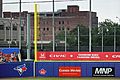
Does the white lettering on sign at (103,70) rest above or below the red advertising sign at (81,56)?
below

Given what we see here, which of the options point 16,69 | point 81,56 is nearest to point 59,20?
point 81,56

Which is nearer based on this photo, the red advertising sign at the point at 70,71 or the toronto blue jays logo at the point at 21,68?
the toronto blue jays logo at the point at 21,68

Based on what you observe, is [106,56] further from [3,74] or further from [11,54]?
[3,74]

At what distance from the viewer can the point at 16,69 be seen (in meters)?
23.5

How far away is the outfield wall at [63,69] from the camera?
76.8 feet

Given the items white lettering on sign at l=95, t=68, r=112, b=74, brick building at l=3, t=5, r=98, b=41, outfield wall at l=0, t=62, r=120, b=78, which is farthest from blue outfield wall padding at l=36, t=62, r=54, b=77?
brick building at l=3, t=5, r=98, b=41

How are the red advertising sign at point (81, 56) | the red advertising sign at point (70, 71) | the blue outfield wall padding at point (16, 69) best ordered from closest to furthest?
1. the blue outfield wall padding at point (16, 69)
2. the red advertising sign at point (70, 71)
3. the red advertising sign at point (81, 56)

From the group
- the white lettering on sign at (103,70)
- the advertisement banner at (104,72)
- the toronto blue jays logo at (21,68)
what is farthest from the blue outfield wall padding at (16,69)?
the white lettering on sign at (103,70)

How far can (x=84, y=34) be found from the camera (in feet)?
155

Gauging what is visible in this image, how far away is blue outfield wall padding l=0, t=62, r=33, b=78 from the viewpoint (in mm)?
23281

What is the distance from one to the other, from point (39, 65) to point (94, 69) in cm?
378

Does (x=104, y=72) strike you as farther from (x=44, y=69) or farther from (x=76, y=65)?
(x=44, y=69)

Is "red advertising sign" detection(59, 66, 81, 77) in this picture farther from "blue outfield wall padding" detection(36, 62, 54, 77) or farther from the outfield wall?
"blue outfield wall padding" detection(36, 62, 54, 77)

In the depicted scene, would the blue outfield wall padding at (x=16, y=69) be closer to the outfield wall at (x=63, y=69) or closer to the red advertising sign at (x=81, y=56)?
the outfield wall at (x=63, y=69)
